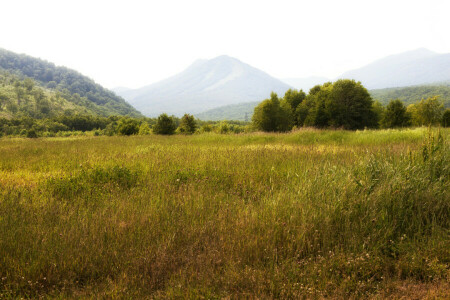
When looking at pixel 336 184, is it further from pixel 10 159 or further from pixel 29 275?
pixel 10 159

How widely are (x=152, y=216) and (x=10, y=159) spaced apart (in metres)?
8.22

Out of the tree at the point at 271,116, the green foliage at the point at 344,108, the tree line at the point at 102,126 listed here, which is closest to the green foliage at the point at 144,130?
the tree line at the point at 102,126

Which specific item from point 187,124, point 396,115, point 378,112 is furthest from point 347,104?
point 187,124

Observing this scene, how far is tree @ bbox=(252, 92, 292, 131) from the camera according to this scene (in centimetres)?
3000

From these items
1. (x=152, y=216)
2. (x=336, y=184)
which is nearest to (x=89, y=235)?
(x=152, y=216)

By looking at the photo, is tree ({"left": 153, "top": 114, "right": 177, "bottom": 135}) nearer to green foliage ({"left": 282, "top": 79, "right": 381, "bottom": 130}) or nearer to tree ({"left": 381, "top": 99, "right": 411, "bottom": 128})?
green foliage ({"left": 282, "top": 79, "right": 381, "bottom": 130})

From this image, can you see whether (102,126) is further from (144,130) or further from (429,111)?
(429,111)

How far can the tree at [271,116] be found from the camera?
98.4ft

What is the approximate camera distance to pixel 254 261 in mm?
2543

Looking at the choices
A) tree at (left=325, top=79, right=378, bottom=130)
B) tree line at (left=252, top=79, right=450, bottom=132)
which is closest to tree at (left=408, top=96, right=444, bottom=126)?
tree line at (left=252, top=79, right=450, bottom=132)

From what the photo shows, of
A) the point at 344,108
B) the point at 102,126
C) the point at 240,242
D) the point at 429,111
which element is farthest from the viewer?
the point at 102,126

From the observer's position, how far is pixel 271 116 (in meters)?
30.2

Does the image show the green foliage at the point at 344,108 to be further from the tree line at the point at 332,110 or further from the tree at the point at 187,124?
the tree at the point at 187,124

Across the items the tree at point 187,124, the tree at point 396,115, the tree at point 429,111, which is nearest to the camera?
the tree at point 187,124
